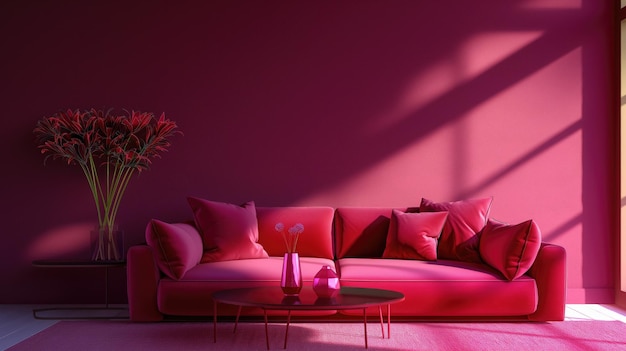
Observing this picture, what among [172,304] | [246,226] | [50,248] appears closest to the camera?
[172,304]

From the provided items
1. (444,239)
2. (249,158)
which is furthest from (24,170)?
(444,239)

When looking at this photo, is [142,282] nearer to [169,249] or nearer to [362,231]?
[169,249]

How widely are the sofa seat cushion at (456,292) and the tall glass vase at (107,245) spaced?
5.59 feet

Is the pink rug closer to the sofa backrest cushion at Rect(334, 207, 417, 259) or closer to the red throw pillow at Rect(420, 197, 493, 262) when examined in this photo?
the red throw pillow at Rect(420, 197, 493, 262)

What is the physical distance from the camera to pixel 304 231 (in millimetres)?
5293

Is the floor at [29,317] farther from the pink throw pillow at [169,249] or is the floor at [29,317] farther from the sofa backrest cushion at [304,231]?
the sofa backrest cushion at [304,231]

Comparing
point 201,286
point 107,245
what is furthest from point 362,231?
point 107,245

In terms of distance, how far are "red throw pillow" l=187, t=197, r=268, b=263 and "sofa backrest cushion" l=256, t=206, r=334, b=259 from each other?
0.54ft

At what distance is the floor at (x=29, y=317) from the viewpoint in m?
4.31

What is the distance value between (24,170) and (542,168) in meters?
4.05

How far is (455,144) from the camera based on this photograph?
18.7 ft

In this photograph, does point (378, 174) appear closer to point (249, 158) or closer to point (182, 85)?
point (249, 158)

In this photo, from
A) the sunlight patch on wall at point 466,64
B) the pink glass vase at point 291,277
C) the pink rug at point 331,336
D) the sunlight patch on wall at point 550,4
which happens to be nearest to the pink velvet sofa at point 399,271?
the pink rug at point 331,336

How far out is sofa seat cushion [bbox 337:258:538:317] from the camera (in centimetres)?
449
